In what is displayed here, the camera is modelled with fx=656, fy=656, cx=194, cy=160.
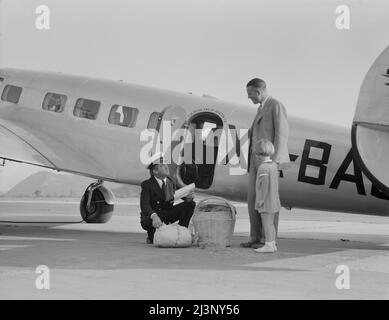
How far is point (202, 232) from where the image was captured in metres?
9.15

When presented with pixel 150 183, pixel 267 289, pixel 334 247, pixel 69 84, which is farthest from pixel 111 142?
pixel 267 289

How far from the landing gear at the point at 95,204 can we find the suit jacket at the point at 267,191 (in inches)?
244

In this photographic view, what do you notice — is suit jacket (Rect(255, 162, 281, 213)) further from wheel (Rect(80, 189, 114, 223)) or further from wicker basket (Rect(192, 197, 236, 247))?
wheel (Rect(80, 189, 114, 223))

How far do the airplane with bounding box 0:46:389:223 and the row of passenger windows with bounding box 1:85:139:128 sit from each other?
2 centimetres

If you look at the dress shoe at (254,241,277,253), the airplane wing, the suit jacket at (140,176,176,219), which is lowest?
the dress shoe at (254,241,277,253)

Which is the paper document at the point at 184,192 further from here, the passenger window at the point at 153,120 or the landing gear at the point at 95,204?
the landing gear at the point at 95,204

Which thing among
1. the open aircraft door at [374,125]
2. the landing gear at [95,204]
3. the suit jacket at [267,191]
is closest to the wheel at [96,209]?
the landing gear at [95,204]

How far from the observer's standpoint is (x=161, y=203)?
9.73 metres

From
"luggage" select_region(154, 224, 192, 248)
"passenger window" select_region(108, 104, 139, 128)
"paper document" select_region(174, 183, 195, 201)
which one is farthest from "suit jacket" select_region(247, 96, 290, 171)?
"passenger window" select_region(108, 104, 139, 128)

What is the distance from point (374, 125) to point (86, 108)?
6.53 metres

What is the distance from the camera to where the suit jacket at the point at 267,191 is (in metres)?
8.48

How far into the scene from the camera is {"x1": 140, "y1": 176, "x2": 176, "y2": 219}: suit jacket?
31.3ft

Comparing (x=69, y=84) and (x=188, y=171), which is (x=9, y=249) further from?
(x=69, y=84)

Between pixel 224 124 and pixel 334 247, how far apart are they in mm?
2908
